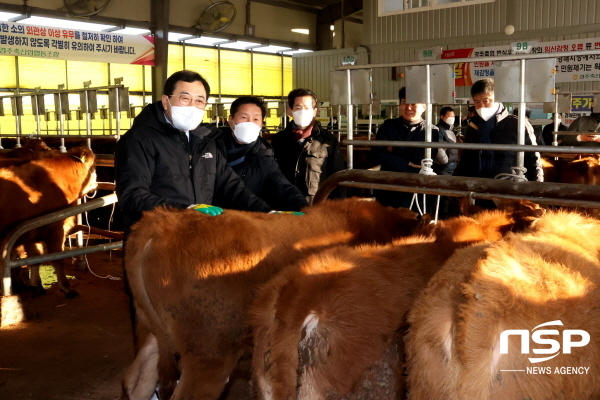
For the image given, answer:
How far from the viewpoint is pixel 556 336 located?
1689 mm

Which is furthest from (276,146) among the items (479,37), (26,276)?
(479,37)

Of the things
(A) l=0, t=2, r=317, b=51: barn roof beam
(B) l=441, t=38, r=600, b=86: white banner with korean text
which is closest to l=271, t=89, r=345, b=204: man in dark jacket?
(B) l=441, t=38, r=600, b=86: white banner with korean text

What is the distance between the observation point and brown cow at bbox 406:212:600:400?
1.63 m

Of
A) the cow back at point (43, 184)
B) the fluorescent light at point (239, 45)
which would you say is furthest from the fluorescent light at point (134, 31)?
the cow back at point (43, 184)

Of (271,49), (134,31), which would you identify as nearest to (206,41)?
(271,49)

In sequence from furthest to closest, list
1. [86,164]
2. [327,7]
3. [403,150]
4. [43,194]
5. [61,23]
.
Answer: [327,7]
[61,23]
[86,164]
[43,194]
[403,150]

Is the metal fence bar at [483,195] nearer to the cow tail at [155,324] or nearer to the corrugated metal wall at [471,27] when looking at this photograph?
the cow tail at [155,324]

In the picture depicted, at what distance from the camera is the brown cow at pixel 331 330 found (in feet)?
6.34

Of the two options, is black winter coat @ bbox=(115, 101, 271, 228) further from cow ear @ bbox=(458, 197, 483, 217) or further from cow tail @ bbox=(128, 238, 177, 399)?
cow ear @ bbox=(458, 197, 483, 217)

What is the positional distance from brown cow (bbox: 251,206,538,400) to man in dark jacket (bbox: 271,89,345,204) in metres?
2.30

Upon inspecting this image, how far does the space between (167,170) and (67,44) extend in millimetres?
11183

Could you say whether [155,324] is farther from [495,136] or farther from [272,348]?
[495,136]

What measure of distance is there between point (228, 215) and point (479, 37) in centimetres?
1446

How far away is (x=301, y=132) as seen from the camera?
4551mm
